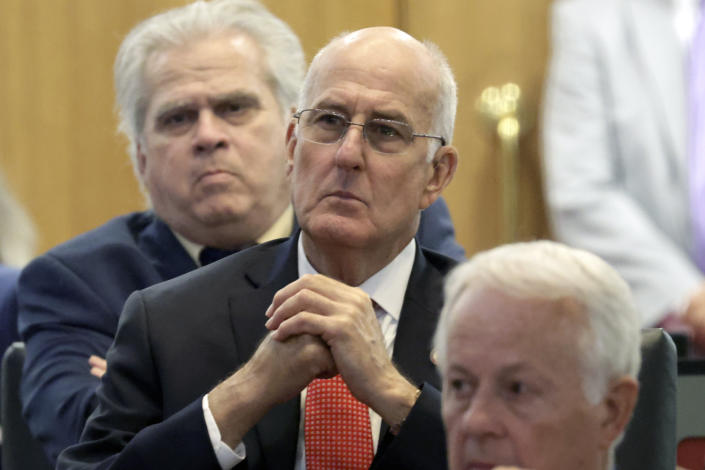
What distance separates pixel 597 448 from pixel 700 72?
8.33 ft

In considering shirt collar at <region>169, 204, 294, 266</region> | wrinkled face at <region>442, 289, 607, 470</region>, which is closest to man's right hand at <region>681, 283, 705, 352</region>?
shirt collar at <region>169, 204, 294, 266</region>

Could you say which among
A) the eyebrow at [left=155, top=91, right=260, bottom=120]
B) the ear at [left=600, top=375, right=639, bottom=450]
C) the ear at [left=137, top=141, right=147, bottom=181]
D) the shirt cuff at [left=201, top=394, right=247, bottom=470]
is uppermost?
the eyebrow at [left=155, top=91, right=260, bottom=120]

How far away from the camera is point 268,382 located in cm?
174

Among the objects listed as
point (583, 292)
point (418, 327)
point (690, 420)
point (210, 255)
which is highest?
point (583, 292)

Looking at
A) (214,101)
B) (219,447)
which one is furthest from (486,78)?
(219,447)

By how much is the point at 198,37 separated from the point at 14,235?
4.13ft

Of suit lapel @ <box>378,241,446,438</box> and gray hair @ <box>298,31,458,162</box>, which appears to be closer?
suit lapel @ <box>378,241,446,438</box>

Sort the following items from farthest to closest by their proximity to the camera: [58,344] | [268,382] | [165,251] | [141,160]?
[141,160], [165,251], [58,344], [268,382]

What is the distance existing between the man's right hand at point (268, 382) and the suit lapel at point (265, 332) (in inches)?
3.2

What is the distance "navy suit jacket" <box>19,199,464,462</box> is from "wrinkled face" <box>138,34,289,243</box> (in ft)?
0.32

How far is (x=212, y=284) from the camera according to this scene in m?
2.01

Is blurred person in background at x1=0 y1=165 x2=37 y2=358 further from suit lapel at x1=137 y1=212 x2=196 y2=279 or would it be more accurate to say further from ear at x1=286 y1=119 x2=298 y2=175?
ear at x1=286 y1=119 x2=298 y2=175

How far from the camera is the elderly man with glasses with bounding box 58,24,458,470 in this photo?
1741mm

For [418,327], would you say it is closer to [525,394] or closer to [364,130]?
[364,130]
